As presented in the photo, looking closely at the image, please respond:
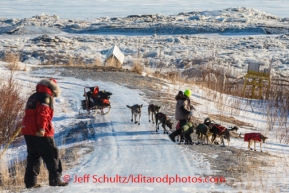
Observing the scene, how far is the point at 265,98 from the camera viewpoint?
767 inches

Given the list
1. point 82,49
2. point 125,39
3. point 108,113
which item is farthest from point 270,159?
point 125,39

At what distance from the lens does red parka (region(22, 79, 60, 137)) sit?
736cm

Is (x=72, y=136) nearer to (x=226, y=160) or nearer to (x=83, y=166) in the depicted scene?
(x=83, y=166)

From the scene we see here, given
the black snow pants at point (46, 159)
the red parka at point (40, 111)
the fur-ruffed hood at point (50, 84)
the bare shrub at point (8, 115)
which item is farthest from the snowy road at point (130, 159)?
the fur-ruffed hood at point (50, 84)

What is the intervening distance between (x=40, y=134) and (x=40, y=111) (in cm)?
32

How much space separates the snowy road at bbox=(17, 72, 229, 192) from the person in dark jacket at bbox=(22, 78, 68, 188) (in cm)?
24

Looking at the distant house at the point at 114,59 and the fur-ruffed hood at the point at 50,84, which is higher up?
the fur-ruffed hood at the point at 50,84

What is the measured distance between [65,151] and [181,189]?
10.3 ft

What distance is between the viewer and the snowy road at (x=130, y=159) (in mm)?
7676

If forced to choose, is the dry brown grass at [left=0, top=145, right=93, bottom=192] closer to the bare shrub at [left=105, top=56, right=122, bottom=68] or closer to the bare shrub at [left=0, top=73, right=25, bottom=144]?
the bare shrub at [left=0, top=73, right=25, bottom=144]

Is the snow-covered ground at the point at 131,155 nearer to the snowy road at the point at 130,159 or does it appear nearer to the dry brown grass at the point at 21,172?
the snowy road at the point at 130,159

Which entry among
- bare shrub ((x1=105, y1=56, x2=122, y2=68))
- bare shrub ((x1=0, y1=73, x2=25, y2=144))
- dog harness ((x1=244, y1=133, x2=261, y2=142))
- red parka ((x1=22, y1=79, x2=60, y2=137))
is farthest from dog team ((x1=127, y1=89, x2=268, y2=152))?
bare shrub ((x1=105, y1=56, x2=122, y2=68))

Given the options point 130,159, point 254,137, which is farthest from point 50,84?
point 254,137

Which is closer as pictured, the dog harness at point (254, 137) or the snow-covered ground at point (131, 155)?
the snow-covered ground at point (131, 155)
